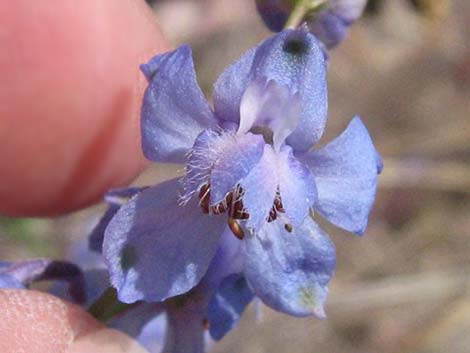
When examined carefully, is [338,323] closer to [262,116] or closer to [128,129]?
[128,129]

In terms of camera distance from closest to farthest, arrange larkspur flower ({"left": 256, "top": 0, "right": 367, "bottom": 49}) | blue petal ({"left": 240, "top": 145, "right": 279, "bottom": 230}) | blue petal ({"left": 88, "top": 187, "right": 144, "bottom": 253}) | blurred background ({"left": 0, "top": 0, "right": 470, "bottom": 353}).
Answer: blue petal ({"left": 240, "top": 145, "right": 279, "bottom": 230}) < blue petal ({"left": 88, "top": 187, "right": 144, "bottom": 253}) < larkspur flower ({"left": 256, "top": 0, "right": 367, "bottom": 49}) < blurred background ({"left": 0, "top": 0, "right": 470, "bottom": 353})

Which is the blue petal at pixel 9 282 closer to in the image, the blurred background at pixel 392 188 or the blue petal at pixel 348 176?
the blue petal at pixel 348 176

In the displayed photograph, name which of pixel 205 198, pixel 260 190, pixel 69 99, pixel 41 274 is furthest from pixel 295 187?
pixel 69 99

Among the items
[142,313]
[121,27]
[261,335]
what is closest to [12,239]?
[261,335]

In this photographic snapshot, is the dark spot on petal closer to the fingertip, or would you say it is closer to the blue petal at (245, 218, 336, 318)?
the blue petal at (245, 218, 336, 318)

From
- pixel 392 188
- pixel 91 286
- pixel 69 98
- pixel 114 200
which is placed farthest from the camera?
pixel 392 188

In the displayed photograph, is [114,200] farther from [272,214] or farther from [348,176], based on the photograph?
[348,176]

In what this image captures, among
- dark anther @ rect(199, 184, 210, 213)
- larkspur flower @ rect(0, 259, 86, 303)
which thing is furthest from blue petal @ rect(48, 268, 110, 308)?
dark anther @ rect(199, 184, 210, 213)
